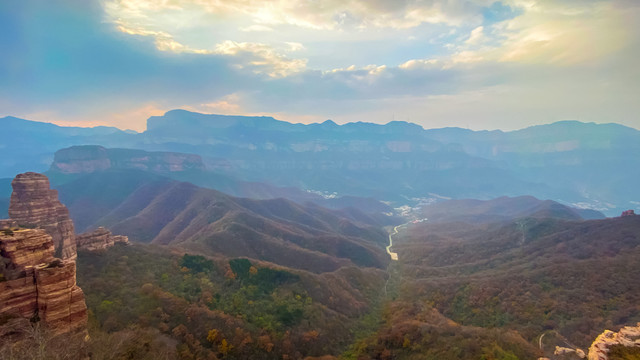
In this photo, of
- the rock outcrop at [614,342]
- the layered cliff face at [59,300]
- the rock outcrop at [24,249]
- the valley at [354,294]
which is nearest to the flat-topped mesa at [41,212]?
the valley at [354,294]

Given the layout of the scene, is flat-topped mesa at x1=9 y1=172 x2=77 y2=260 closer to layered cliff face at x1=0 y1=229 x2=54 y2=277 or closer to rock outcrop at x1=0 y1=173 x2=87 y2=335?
layered cliff face at x1=0 y1=229 x2=54 y2=277

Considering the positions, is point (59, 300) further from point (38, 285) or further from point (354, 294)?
point (354, 294)

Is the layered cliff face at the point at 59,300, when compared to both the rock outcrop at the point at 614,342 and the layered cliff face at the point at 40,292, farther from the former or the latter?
the rock outcrop at the point at 614,342

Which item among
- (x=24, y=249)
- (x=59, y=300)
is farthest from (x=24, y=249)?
(x=59, y=300)

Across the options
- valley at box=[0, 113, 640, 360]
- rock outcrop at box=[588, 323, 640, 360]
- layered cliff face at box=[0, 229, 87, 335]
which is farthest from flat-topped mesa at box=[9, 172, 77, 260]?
rock outcrop at box=[588, 323, 640, 360]

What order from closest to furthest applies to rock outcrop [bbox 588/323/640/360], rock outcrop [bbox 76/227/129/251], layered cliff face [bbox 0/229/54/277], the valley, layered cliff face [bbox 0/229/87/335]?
layered cliff face [bbox 0/229/87/335] → layered cliff face [bbox 0/229/54/277] → rock outcrop [bbox 588/323/640/360] → the valley → rock outcrop [bbox 76/227/129/251]

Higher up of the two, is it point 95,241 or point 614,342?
point 95,241
